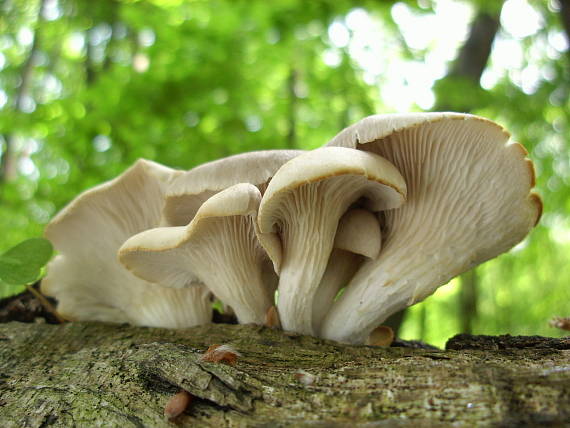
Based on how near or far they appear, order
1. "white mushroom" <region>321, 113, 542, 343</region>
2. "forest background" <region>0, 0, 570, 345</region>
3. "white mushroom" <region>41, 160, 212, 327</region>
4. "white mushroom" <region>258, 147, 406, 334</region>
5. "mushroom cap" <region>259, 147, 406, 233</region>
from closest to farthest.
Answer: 1. "mushroom cap" <region>259, 147, 406, 233</region>
2. "white mushroom" <region>258, 147, 406, 334</region>
3. "white mushroom" <region>321, 113, 542, 343</region>
4. "white mushroom" <region>41, 160, 212, 327</region>
5. "forest background" <region>0, 0, 570, 345</region>

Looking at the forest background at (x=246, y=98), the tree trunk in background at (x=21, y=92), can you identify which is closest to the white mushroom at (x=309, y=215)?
the forest background at (x=246, y=98)

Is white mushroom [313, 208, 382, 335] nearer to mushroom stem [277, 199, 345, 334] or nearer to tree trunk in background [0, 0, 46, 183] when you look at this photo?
mushroom stem [277, 199, 345, 334]

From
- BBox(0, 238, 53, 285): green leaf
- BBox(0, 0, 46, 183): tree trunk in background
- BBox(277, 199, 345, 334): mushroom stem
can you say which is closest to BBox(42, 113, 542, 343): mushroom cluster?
BBox(277, 199, 345, 334): mushroom stem

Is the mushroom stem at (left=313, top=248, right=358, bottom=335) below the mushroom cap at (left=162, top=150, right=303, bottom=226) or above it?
below

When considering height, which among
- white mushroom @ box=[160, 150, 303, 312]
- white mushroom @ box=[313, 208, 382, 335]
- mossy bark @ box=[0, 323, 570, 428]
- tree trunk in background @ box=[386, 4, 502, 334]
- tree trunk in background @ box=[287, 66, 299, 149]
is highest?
tree trunk in background @ box=[386, 4, 502, 334]

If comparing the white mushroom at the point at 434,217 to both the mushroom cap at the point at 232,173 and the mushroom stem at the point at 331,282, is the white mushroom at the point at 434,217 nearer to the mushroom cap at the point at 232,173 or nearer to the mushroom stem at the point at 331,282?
the mushroom stem at the point at 331,282

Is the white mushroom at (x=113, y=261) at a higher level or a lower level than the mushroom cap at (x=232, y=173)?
lower

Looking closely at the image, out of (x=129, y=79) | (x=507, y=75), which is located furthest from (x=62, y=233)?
(x=507, y=75)
